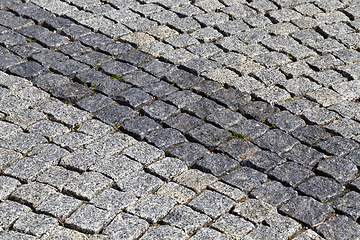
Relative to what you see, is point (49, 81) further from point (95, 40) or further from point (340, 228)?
point (340, 228)

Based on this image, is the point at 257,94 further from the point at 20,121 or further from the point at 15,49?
the point at 15,49

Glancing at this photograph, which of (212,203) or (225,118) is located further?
(225,118)

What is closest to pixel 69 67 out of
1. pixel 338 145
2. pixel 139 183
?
pixel 139 183

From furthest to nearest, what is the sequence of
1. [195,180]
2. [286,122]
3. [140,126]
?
[286,122], [140,126], [195,180]

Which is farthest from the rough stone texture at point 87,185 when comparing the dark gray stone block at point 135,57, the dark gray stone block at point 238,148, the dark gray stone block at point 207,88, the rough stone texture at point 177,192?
the dark gray stone block at point 135,57

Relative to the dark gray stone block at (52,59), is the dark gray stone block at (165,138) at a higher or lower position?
higher

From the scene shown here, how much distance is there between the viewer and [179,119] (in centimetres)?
462

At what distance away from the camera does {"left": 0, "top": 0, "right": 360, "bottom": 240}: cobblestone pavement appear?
3555 millimetres

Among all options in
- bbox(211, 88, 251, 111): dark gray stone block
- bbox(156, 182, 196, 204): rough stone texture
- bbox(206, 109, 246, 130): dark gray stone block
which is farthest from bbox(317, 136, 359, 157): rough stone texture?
bbox(156, 182, 196, 204): rough stone texture

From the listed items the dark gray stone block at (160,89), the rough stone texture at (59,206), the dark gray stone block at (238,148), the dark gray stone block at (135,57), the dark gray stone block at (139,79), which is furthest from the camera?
the dark gray stone block at (135,57)

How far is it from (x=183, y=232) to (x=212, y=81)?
6.93 ft

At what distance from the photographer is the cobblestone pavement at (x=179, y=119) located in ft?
11.7

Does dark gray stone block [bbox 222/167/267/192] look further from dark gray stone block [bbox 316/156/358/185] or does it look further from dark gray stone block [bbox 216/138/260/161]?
dark gray stone block [bbox 316/156/358/185]

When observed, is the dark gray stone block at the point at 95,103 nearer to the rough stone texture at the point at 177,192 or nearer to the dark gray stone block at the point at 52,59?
the dark gray stone block at the point at 52,59
